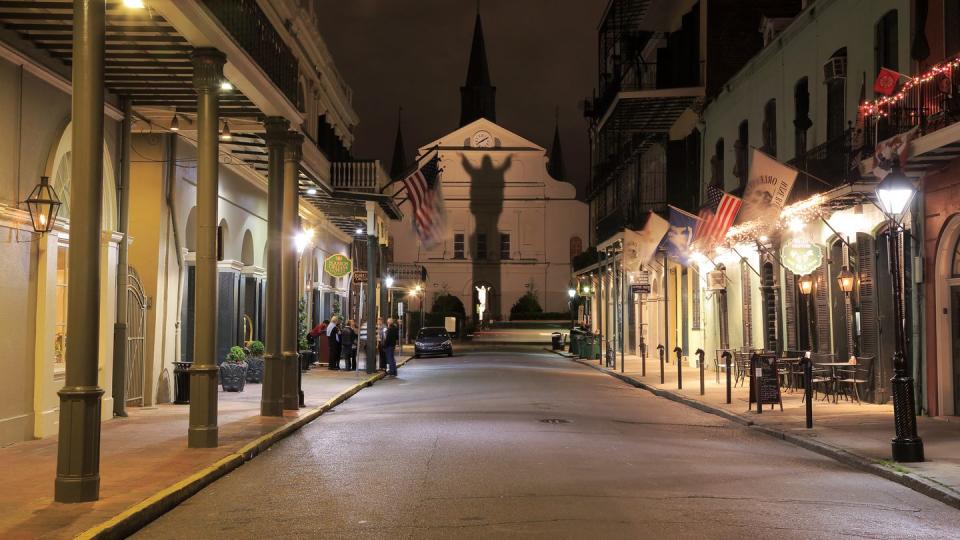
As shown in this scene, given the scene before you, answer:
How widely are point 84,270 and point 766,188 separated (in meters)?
14.0

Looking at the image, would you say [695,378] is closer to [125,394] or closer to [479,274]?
[125,394]

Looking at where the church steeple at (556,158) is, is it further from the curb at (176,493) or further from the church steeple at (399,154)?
the curb at (176,493)

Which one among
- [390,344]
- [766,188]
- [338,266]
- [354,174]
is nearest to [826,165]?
[766,188]

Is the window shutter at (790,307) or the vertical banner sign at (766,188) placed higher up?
the vertical banner sign at (766,188)

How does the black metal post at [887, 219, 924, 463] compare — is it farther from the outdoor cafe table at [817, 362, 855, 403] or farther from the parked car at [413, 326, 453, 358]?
the parked car at [413, 326, 453, 358]

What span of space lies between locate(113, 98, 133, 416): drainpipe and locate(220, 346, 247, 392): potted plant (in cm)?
501

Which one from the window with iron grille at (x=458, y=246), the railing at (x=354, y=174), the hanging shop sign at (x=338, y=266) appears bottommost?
the hanging shop sign at (x=338, y=266)

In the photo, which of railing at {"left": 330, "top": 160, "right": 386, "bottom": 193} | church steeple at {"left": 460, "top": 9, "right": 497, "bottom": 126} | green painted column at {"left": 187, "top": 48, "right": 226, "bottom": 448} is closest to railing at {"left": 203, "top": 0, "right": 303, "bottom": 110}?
green painted column at {"left": 187, "top": 48, "right": 226, "bottom": 448}

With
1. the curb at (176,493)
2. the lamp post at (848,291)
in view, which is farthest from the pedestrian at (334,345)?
the curb at (176,493)

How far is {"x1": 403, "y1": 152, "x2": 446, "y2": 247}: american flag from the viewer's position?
28953mm

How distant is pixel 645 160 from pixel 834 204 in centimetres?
2114

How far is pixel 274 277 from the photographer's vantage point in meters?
16.6

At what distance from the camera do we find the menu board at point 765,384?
18031 mm

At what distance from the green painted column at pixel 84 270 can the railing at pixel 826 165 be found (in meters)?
13.5
